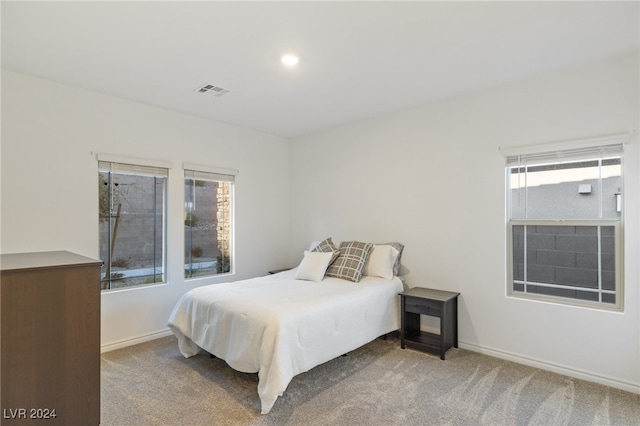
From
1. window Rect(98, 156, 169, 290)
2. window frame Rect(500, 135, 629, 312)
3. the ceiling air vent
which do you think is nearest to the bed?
window Rect(98, 156, 169, 290)

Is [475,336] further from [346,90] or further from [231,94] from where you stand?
[231,94]

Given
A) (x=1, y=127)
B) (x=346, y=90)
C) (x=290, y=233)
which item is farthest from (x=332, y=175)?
(x=1, y=127)

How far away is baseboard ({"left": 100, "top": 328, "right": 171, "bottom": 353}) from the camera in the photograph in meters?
3.36

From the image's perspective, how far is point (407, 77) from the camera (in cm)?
303

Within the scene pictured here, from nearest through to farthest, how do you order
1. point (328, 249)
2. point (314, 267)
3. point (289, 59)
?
point (289, 59) < point (314, 267) < point (328, 249)

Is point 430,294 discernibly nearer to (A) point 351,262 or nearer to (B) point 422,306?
(B) point 422,306

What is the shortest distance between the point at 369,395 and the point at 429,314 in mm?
1088

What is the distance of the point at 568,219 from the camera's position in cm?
294

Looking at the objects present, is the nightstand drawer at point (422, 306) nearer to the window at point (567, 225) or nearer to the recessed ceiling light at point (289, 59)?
the window at point (567, 225)

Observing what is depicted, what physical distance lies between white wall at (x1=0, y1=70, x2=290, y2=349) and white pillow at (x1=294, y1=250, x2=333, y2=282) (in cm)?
121

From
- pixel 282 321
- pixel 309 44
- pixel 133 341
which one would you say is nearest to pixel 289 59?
pixel 309 44

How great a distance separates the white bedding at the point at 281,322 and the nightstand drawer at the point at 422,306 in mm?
167

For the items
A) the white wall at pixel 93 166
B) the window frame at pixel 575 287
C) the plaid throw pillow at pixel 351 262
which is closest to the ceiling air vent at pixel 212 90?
the white wall at pixel 93 166

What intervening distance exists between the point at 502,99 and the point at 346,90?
1506mm
